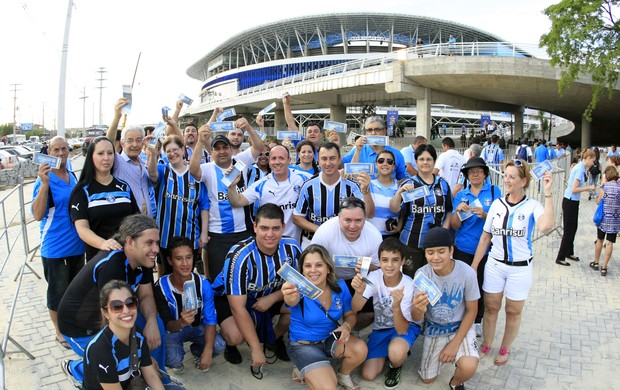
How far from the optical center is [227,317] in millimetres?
4266

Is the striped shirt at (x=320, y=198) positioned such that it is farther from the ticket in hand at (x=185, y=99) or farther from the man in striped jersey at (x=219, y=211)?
the ticket in hand at (x=185, y=99)

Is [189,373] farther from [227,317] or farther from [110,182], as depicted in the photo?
[110,182]

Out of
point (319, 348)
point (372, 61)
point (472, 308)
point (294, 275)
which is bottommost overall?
point (319, 348)

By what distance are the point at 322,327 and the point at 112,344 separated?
1.79 m

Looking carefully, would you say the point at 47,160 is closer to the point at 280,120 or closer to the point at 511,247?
the point at 511,247

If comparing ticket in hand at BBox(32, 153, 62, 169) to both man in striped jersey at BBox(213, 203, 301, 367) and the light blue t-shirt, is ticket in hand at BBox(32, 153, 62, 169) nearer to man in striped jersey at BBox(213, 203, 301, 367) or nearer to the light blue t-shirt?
man in striped jersey at BBox(213, 203, 301, 367)

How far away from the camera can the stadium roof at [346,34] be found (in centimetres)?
6381

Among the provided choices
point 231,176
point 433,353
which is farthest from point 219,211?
point 433,353

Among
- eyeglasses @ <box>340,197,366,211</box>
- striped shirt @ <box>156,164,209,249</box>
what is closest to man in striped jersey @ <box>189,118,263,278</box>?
striped shirt @ <box>156,164,209,249</box>

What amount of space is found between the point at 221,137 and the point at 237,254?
1.61 meters

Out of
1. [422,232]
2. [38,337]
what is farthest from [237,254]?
[38,337]

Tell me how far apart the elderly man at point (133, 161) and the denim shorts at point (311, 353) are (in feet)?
7.54

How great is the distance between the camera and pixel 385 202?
485cm

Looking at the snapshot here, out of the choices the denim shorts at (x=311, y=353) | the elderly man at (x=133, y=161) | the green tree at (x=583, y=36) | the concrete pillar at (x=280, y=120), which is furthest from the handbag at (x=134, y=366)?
the concrete pillar at (x=280, y=120)
